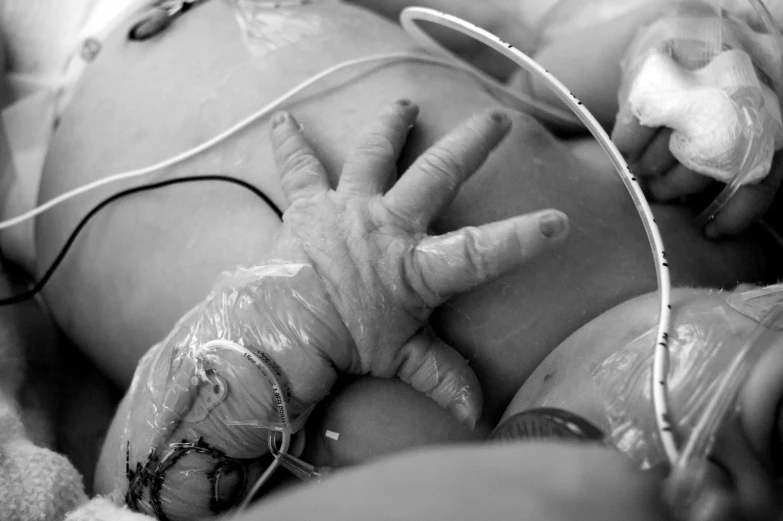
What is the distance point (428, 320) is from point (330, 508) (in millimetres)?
389

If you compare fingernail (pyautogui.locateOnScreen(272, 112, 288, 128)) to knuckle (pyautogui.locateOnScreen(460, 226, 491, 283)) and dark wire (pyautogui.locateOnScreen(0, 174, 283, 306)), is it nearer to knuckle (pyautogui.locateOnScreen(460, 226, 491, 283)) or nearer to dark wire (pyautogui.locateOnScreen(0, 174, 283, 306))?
dark wire (pyautogui.locateOnScreen(0, 174, 283, 306))

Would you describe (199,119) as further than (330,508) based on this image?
Yes

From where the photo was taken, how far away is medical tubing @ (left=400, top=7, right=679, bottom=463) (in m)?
0.49

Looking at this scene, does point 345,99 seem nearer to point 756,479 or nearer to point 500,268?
point 500,268

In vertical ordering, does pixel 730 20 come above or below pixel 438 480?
above

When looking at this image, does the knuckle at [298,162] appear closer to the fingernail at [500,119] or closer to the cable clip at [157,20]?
the fingernail at [500,119]

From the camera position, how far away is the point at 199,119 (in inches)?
35.0

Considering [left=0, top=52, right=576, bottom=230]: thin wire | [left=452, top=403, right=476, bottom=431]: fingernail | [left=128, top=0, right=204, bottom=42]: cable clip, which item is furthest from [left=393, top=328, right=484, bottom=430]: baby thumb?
[left=128, top=0, right=204, bottom=42]: cable clip

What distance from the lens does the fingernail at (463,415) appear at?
2.23 ft

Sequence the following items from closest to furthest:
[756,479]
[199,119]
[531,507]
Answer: [531,507] < [756,479] < [199,119]

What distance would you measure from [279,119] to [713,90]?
1.66 feet

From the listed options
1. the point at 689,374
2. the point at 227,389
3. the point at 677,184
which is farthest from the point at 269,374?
the point at 677,184

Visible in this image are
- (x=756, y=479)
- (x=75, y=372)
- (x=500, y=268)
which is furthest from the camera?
(x=75, y=372)

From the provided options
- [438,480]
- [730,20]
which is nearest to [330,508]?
[438,480]
